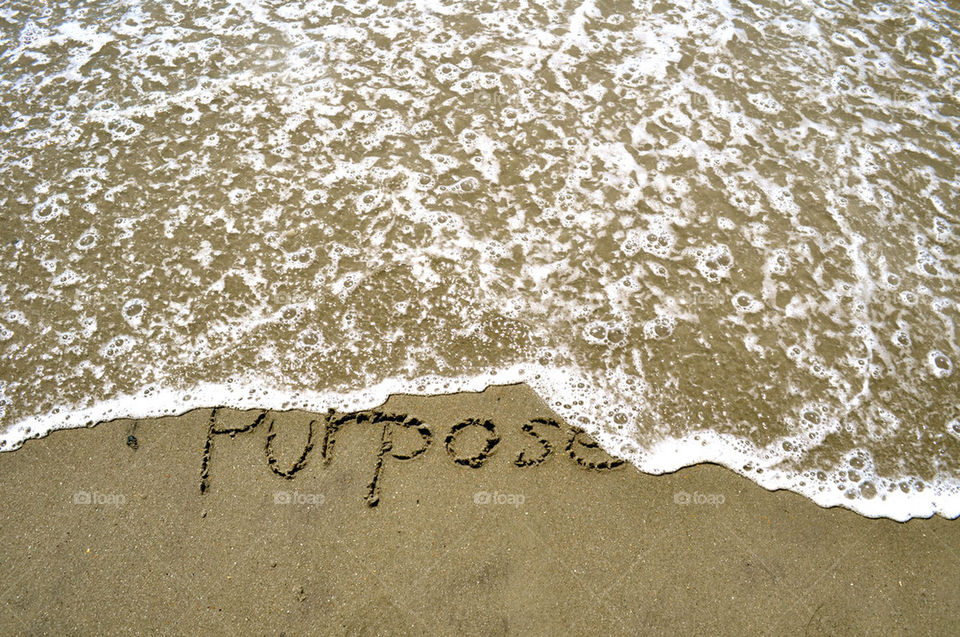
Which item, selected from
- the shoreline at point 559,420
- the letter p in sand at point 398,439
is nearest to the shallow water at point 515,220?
the shoreline at point 559,420

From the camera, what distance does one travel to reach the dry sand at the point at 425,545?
260cm

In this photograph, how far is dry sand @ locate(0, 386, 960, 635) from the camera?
260 centimetres


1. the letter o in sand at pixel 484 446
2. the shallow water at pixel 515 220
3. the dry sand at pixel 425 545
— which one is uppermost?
the shallow water at pixel 515 220

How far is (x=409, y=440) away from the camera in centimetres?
309

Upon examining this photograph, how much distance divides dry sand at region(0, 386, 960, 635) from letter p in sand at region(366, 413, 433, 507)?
0.04 ft

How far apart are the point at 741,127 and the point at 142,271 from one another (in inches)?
176

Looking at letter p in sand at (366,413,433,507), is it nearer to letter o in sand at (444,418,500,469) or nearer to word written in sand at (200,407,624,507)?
word written in sand at (200,407,624,507)

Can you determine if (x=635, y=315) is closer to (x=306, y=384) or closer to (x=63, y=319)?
(x=306, y=384)

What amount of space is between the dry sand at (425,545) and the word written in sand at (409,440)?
0.05ft

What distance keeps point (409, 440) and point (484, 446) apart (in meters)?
0.39

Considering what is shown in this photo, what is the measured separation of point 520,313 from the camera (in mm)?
3613

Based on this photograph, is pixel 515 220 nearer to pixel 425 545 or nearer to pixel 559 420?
pixel 559 420

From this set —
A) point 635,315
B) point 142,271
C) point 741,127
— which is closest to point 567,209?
point 635,315

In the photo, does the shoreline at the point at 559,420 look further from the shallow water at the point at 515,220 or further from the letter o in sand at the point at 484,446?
the letter o in sand at the point at 484,446
